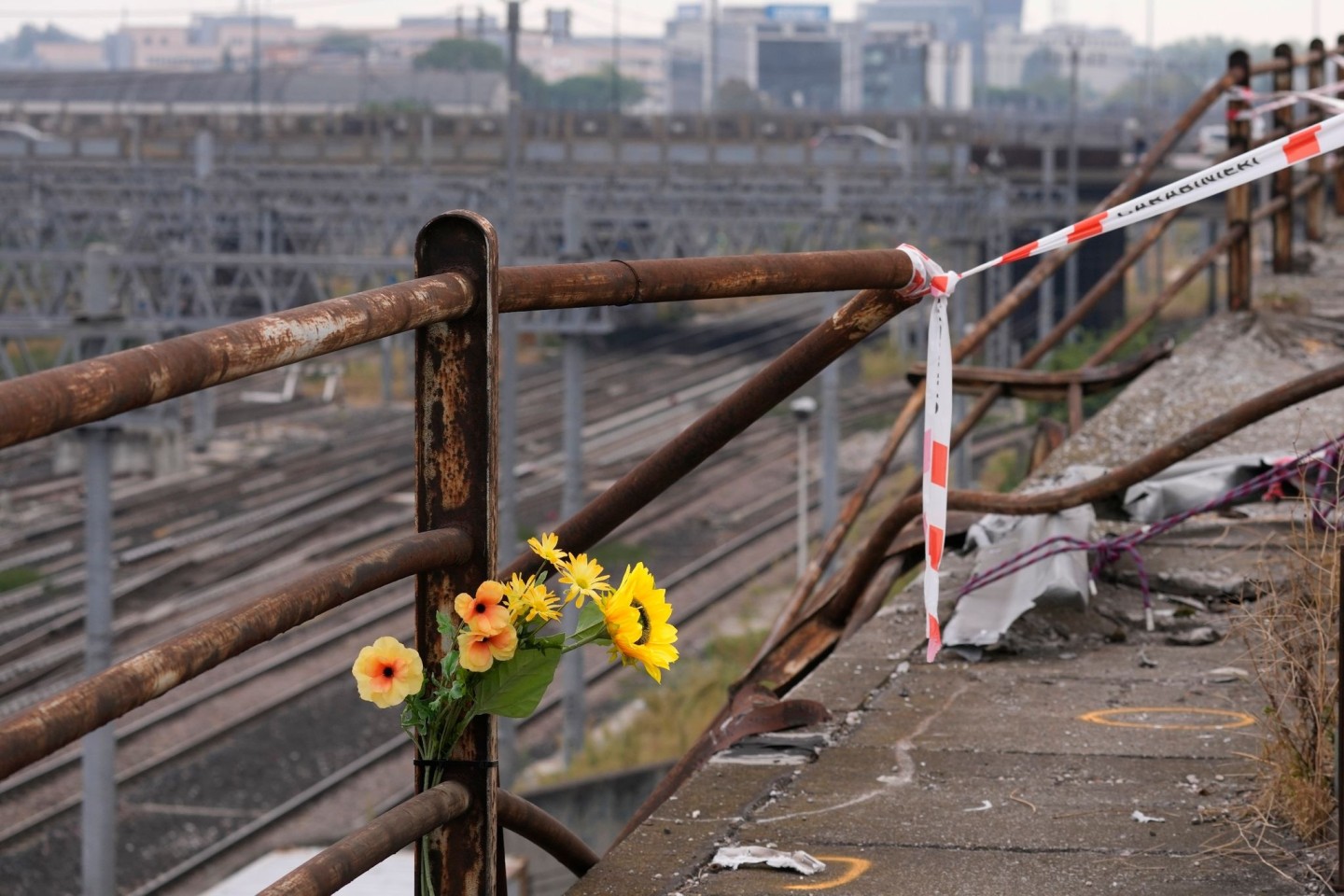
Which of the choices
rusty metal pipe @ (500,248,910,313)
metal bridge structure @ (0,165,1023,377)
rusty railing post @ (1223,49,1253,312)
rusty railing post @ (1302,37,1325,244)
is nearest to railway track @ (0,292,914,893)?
metal bridge structure @ (0,165,1023,377)

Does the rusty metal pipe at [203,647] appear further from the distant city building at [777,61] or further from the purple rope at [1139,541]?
the distant city building at [777,61]

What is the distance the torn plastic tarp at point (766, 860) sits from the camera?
305cm

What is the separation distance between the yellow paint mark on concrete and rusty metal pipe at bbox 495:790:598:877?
378mm

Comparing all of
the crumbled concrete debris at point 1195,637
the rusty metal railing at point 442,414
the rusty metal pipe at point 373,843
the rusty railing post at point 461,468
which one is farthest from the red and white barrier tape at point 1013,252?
the crumbled concrete debris at point 1195,637

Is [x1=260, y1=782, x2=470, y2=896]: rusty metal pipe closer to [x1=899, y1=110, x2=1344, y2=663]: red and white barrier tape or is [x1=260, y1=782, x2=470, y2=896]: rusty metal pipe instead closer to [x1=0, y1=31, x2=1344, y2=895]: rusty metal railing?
[x1=0, y1=31, x2=1344, y2=895]: rusty metal railing

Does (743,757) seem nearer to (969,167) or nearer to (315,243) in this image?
(315,243)

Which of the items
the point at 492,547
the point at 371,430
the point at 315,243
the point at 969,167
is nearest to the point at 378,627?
the point at 315,243

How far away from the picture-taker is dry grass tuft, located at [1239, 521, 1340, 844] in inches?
119

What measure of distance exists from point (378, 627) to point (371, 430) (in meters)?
15.0

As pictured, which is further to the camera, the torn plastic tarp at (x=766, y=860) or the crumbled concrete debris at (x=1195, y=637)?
the crumbled concrete debris at (x=1195, y=637)

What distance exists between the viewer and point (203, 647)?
190cm

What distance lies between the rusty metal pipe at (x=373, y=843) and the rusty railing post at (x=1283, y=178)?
6.58 m

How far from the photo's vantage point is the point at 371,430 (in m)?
37.5

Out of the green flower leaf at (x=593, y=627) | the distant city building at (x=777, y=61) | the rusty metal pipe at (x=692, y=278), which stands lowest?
the green flower leaf at (x=593, y=627)
